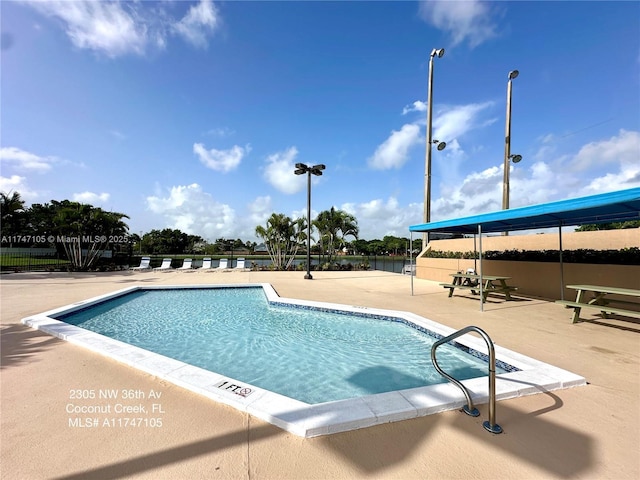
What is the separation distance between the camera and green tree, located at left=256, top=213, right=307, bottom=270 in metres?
17.9

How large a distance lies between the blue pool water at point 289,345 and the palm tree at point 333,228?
14347 millimetres

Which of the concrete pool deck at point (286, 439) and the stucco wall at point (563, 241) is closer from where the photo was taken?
the concrete pool deck at point (286, 439)

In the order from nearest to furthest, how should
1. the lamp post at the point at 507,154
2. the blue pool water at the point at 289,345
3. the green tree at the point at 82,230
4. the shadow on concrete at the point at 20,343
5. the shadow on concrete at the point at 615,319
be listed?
the blue pool water at the point at 289,345 → the shadow on concrete at the point at 20,343 → the shadow on concrete at the point at 615,319 → the lamp post at the point at 507,154 → the green tree at the point at 82,230

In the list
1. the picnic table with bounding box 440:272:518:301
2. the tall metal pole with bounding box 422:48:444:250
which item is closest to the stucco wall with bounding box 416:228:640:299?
the picnic table with bounding box 440:272:518:301

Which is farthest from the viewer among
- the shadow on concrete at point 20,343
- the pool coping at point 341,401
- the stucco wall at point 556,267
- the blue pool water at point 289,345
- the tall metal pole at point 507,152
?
the tall metal pole at point 507,152

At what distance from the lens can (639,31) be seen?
7953 mm

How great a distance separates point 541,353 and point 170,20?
11519 millimetres

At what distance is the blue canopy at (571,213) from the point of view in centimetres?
429

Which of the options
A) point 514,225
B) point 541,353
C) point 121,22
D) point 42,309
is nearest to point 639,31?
point 514,225

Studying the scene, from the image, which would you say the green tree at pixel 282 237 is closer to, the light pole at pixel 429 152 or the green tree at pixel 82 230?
the light pole at pixel 429 152

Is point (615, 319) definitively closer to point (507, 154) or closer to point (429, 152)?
point (429, 152)

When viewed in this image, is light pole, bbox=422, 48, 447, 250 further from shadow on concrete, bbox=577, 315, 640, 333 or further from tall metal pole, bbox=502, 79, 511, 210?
shadow on concrete, bbox=577, 315, 640, 333

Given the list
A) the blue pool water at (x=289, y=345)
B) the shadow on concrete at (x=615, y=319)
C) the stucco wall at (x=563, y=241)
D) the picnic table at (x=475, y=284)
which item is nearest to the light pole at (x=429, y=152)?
the stucco wall at (x=563, y=241)

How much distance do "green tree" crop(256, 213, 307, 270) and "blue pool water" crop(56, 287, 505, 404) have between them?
10.5 meters
